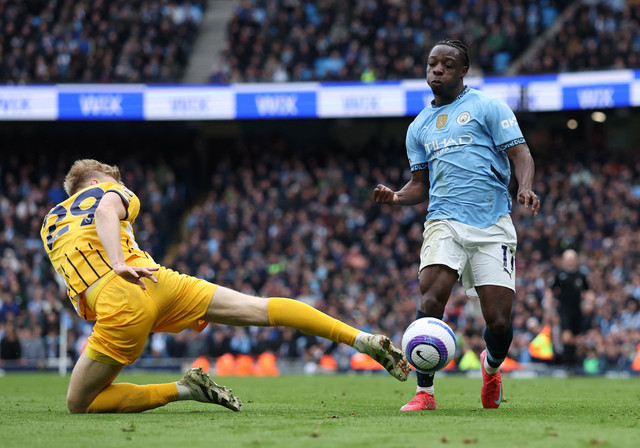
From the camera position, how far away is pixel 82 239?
20.8ft

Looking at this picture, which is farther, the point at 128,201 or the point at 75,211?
the point at 75,211

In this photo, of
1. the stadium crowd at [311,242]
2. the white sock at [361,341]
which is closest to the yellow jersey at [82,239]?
the white sock at [361,341]

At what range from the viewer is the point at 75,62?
85.3 feet

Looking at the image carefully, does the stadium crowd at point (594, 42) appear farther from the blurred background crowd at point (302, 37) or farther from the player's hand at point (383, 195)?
the player's hand at point (383, 195)

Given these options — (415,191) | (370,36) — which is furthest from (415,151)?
(370,36)

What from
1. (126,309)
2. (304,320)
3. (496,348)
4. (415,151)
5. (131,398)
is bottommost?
(131,398)

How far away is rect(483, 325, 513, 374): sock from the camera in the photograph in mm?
6684

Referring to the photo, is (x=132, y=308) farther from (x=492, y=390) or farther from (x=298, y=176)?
(x=298, y=176)

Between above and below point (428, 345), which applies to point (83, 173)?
above

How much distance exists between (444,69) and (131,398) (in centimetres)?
325

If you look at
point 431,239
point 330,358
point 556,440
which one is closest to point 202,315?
point 431,239

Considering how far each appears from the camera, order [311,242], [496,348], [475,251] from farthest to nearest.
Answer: [311,242], [496,348], [475,251]

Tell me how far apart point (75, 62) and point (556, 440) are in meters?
23.6

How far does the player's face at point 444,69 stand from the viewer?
266 inches
